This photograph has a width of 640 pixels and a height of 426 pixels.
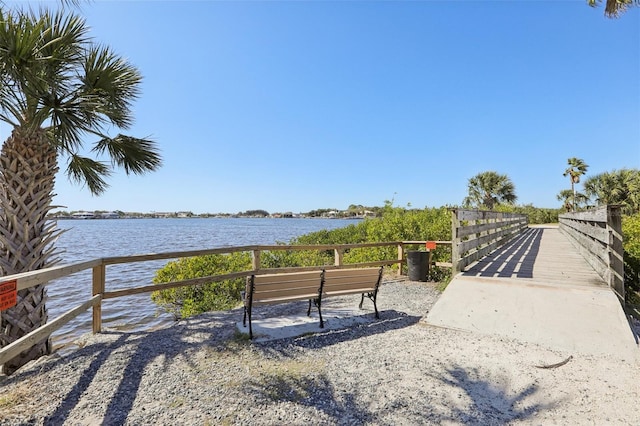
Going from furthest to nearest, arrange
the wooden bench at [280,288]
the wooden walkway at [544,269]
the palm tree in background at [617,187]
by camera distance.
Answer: the palm tree in background at [617,187] → the wooden walkway at [544,269] → the wooden bench at [280,288]

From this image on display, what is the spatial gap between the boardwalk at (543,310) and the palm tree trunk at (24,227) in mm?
5646

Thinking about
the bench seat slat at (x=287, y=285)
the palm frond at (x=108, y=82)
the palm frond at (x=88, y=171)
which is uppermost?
the palm frond at (x=108, y=82)

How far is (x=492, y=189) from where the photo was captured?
1442 inches

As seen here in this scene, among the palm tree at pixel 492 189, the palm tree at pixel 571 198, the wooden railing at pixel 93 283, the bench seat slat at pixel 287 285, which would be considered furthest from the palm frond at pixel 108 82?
the palm tree at pixel 571 198

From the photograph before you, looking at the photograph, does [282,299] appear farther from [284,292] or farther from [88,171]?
[88,171]

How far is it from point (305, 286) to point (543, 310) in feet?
11.6

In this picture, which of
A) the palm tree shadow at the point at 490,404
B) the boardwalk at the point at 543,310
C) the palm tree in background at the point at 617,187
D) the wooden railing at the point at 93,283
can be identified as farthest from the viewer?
the palm tree in background at the point at 617,187

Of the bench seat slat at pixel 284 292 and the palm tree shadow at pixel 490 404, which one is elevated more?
the bench seat slat at pixel 284 292

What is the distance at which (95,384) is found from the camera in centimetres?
320

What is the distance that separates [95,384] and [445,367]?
3767 millimetres

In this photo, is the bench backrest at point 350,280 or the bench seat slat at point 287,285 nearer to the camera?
the bench seat slat at point 287,285

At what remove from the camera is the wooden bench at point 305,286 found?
442 centimetres

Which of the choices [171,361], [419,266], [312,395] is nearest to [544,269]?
[419,266]

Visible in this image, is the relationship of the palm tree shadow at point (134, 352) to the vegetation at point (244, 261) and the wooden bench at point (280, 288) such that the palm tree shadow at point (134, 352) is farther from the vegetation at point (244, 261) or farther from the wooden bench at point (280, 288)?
the vegetation at point (244, 261)
